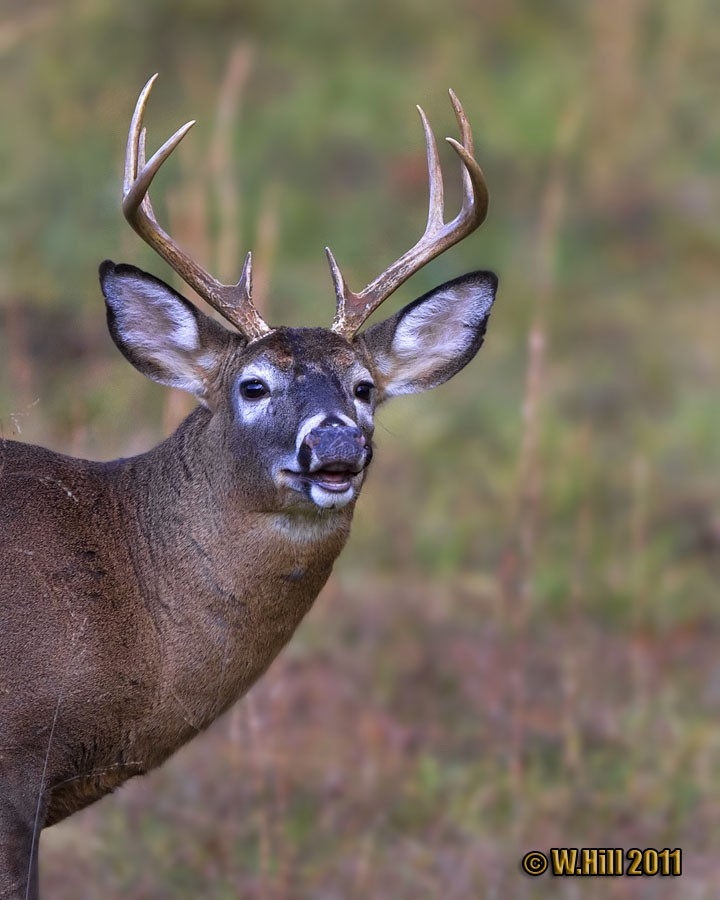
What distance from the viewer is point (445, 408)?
9984 millimetres

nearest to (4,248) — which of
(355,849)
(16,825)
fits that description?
(355,849)

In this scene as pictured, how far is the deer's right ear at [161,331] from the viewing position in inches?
191

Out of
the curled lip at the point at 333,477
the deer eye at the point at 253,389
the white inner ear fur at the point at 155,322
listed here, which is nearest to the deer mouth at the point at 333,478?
the curled lip at the point at 333,477

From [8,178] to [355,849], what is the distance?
327cm

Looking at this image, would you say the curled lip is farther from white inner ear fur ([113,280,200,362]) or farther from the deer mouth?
white inner ear fur ([113,280,200,362])

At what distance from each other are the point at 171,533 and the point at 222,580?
23 centimetres

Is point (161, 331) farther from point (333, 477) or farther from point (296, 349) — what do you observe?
point (333, 477)

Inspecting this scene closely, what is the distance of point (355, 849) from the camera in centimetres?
597

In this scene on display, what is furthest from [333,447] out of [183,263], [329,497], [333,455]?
[183,263]

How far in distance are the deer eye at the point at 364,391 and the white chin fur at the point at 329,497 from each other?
439mm

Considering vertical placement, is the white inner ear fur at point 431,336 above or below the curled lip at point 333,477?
above

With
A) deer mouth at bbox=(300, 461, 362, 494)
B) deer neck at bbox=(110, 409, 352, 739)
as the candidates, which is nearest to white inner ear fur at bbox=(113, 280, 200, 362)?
deer neck at bbox=(110, 409, 352, 739)

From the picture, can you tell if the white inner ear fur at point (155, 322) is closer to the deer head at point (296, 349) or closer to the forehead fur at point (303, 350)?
the deer head at point (296, 349)

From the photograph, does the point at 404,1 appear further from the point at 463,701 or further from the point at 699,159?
the point at 463,701
